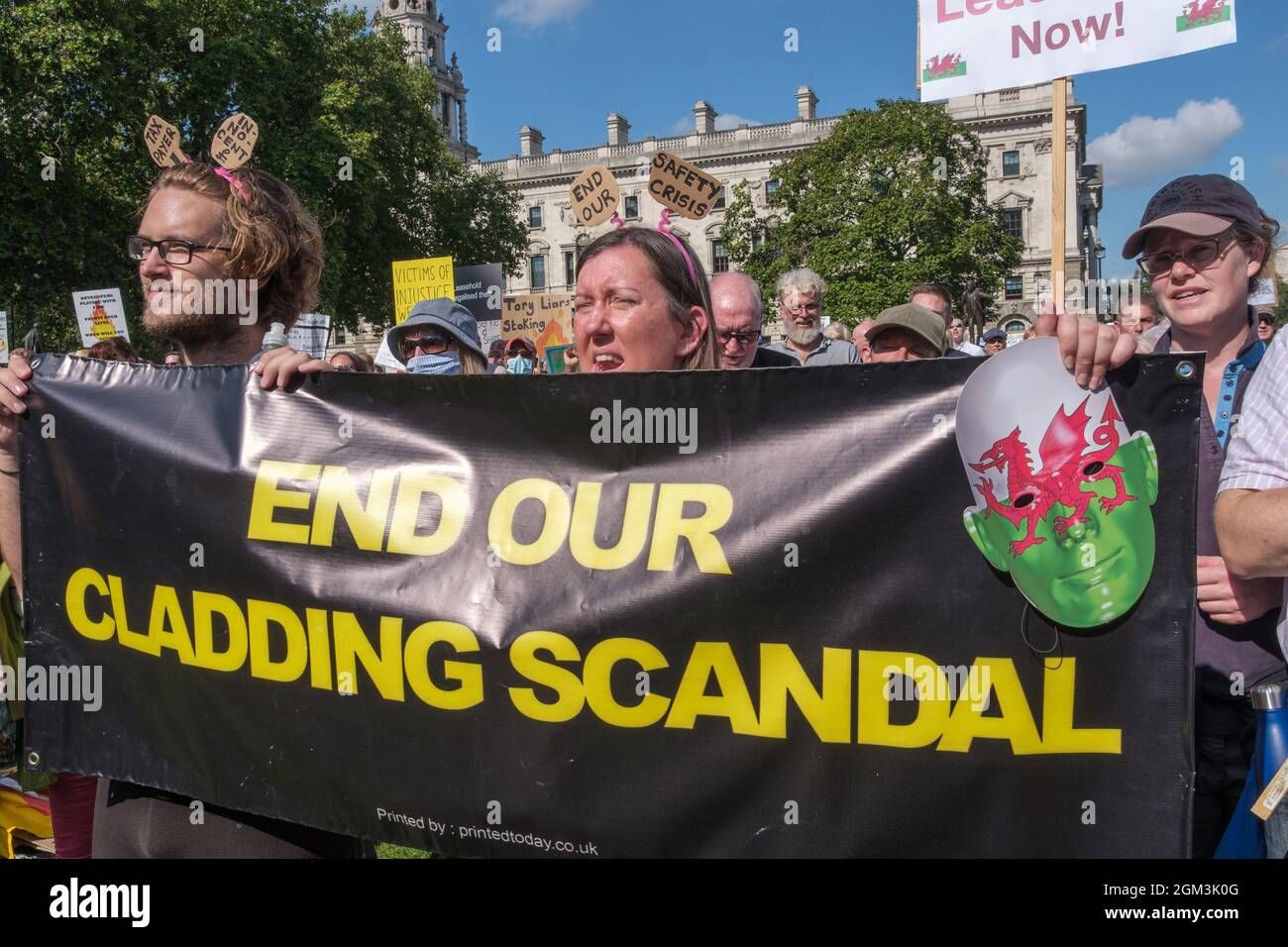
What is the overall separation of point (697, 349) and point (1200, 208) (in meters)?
1.29

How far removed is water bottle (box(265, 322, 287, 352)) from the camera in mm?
2367

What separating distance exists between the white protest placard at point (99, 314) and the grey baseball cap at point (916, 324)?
31.4ft

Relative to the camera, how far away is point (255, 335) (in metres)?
2.36

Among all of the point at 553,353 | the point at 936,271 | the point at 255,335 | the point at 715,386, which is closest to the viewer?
the point at 715,386

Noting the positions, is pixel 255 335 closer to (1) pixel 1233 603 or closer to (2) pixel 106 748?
(2) pixel 106 748

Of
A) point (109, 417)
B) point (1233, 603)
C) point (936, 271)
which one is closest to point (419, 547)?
point (109, 417)

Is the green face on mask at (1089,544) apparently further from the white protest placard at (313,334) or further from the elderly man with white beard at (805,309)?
the white protest placard at (313,334)

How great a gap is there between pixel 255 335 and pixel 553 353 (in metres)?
8.38

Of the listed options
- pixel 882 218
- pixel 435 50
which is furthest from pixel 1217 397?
pixel 435 50

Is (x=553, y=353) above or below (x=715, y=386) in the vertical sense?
above

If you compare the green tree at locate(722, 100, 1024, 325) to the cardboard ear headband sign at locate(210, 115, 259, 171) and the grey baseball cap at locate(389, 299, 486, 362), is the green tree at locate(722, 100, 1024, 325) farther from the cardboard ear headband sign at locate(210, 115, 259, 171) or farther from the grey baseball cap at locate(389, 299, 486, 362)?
the cardboard ear headband sign at locate(210, 115, 259, 171)

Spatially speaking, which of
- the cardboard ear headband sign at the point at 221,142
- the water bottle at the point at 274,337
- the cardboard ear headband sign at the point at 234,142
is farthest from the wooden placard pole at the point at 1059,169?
the cardboard ear headband sign at the point at 234,142

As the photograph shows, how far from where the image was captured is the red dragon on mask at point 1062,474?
185 centimetres

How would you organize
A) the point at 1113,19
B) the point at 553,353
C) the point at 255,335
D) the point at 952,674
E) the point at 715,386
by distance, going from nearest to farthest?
the point at 952,674 → the point at 715,386 → the point at 255,335 → the point at 1113,19 → the point at 553,353
